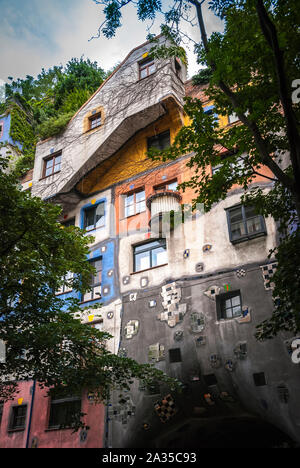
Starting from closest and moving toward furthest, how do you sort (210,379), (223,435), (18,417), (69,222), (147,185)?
(210,379), (223,435), (18,417), (147,185), (69,222)

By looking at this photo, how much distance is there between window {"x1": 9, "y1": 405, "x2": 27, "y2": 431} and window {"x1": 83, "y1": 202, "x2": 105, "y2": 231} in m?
6.83

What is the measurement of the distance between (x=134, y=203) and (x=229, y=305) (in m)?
5.64

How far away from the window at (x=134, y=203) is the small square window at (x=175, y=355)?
5.32 m

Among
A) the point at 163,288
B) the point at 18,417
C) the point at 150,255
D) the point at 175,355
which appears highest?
the point at 150,255

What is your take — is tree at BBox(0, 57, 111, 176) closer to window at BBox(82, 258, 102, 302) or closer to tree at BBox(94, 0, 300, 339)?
window at BBox(82, 258, 102, 302)

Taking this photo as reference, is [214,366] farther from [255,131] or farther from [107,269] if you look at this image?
[255,131]

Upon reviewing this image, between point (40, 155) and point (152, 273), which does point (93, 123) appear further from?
point (152, 273)

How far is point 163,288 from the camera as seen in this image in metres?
12.4

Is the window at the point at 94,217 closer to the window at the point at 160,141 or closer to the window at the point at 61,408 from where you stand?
the window at the point at 160,141

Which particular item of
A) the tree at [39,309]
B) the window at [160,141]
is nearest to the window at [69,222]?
the window at [160,141]

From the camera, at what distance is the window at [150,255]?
43.5 feet

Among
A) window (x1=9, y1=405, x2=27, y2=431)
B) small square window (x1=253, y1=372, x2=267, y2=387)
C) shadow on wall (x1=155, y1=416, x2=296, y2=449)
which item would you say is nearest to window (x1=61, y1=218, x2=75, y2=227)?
window (x1=9, y1=405, x2=27, y2=431)

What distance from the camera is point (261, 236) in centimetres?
1126

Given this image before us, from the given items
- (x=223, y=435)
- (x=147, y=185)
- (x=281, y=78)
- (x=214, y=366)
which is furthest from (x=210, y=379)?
(x=281, y=78)
